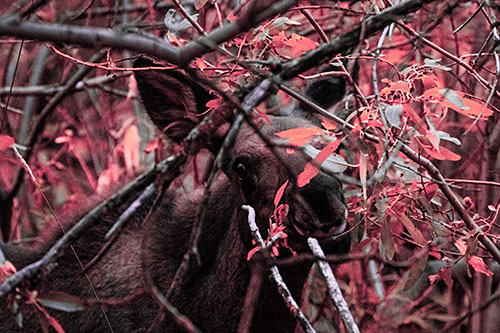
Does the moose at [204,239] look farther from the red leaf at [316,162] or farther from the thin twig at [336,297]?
the red leaf at [316,162]

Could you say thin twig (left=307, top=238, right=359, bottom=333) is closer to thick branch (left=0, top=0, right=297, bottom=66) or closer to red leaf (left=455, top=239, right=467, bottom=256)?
red leaf (left=455, top=239, right=467, bottom=256)

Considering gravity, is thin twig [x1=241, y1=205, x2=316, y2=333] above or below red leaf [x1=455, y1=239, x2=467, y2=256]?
above

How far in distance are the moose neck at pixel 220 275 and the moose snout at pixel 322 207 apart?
1.68ft

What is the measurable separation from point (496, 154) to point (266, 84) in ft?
11.2

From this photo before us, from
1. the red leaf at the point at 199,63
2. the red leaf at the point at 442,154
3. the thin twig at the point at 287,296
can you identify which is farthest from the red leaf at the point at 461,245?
the red leaf at the point at 199,63

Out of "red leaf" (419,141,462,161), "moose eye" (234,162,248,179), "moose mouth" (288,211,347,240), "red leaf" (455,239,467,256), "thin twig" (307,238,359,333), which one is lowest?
"red leaf" (455,239,467,256)

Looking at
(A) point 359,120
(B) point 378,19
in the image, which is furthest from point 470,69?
(B) point 378,19

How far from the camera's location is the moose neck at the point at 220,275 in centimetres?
343

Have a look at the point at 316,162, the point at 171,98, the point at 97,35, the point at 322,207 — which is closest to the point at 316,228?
the point at 322,207

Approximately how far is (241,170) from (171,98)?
2.11 feet

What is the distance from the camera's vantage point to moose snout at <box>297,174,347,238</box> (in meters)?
2.84

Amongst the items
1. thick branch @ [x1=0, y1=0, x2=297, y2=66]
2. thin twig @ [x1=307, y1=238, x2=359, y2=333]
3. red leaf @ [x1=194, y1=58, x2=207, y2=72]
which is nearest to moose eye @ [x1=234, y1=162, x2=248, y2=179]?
red leaf @ [x1=194, y1=58, x2=207, y2=72]

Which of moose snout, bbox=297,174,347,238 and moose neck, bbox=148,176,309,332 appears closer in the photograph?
moose snout, bbox=297,174,347,238

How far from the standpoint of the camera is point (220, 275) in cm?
354
